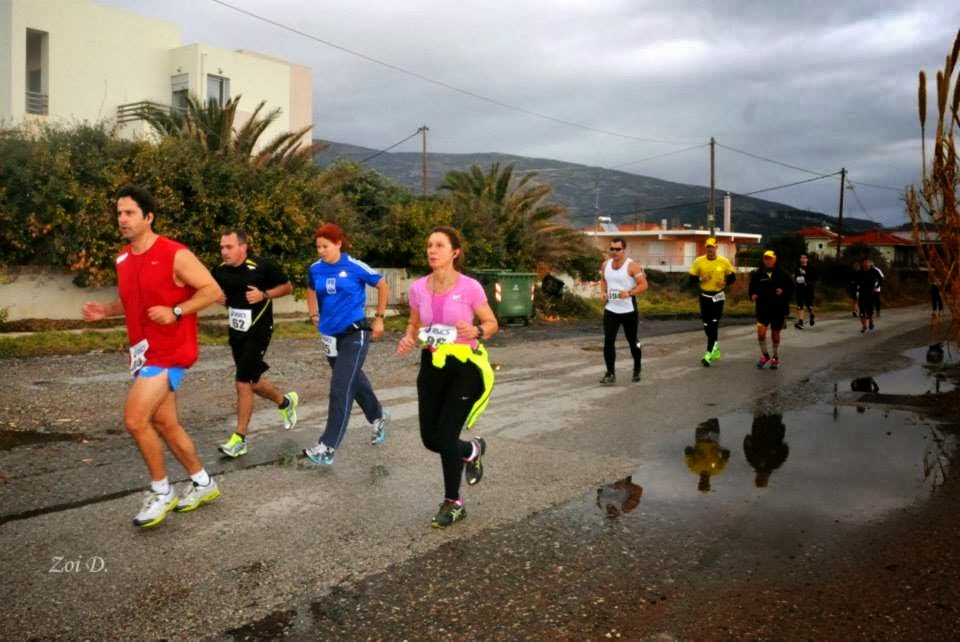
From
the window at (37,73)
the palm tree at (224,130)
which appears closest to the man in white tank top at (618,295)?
the palm tree at (224,130)

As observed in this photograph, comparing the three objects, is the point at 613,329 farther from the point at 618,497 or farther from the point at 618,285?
the point at 618,497

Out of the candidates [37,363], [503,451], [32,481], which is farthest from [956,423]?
[37,363]

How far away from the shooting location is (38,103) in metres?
29.1

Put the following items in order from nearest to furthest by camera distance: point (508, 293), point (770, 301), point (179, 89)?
point (770, 301) → point (508, 293) → point (179, 89)

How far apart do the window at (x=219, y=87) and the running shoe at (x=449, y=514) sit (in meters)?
31.8

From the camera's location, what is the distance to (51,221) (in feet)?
56.4

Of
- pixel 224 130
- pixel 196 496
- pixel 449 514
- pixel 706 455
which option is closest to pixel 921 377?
pixel 706 455

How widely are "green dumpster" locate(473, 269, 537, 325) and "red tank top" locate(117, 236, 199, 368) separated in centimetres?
1807

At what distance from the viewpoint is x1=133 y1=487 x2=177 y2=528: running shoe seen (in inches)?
186

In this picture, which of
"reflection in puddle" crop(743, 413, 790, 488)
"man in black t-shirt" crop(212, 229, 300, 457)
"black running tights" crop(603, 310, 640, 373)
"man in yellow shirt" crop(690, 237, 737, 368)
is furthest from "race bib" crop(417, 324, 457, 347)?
"man in yellow shirt" crop(690, 237, 737, 368)

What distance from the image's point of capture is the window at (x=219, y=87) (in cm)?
3338

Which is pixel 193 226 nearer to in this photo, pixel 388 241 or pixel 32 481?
pixel 388 241

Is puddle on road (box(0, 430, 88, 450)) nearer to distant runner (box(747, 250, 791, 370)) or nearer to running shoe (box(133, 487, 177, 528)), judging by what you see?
running shoe (box(133, 487, 177, 528))

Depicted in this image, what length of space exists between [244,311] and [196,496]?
6.24ft
